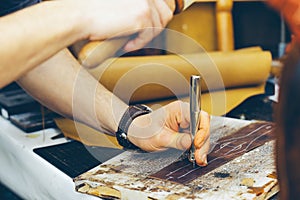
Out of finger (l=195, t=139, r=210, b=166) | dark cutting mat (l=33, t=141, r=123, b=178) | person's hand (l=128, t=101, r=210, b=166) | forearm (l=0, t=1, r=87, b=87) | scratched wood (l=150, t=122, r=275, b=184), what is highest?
forearm (l=0, t=1, r=87, b=87)

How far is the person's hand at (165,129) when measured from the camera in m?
0.97

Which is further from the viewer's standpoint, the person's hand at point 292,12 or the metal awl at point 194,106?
the metal awl at point 194,106

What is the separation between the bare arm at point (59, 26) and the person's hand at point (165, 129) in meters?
0.23

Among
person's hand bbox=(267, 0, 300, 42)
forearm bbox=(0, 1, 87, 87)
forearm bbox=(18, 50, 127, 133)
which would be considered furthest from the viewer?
forearm bbox=(18, 50, 127, 133)

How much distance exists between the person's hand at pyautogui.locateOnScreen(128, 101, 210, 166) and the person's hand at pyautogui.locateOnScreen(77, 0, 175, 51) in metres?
0.22

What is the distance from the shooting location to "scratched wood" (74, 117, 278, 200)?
2.63ft

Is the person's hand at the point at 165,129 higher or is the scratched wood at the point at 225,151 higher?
the person's hand at the point at 165,129

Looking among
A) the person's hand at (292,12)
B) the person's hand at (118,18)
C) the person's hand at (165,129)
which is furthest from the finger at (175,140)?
the person's hand at (292,12)

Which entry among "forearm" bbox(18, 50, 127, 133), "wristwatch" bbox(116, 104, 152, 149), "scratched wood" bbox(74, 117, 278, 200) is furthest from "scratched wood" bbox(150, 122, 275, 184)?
"forearm" bbox(18, 50, 127, 133)

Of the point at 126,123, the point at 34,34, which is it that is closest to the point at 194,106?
the point at 126,123

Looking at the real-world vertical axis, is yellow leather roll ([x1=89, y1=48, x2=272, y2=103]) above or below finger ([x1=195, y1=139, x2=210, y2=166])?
above

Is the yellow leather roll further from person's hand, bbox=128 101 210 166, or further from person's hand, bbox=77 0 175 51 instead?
person's hand, bbox=77 0 175 51

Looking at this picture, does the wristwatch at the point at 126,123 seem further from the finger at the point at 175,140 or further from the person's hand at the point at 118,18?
the person's hand at the point at 118,18

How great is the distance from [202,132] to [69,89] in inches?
15.5
